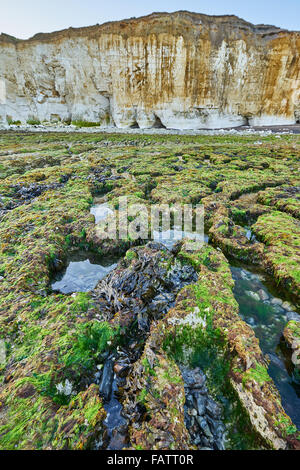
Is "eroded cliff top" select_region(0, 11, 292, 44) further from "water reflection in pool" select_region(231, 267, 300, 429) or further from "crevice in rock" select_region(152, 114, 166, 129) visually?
"water reflection in pool" select_region(231, 267, 300, 429)

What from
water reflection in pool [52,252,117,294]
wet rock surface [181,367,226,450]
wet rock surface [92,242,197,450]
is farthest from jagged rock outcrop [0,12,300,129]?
wet rock surface [181,367,226,450]

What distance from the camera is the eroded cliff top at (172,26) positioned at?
38625 mm

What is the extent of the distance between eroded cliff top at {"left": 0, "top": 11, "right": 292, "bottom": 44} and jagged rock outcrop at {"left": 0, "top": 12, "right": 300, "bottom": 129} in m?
0.18

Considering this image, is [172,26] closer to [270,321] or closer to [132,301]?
[132,301]

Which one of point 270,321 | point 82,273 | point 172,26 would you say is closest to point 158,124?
point 172,26

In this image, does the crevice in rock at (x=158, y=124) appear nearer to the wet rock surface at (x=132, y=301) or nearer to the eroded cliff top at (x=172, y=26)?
the eroded cliff top at (x=172, y=26)

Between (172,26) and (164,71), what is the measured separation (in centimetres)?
723

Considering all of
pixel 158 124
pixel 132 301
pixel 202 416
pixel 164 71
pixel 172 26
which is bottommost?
pixel 202 416

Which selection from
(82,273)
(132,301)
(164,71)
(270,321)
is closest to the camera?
(270,321)

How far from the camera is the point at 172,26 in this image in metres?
38.4

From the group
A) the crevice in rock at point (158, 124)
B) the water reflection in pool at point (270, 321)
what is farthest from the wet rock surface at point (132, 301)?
the crevice in rock at point (158, 124)

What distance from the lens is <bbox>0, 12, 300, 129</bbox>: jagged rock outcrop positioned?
3912 centimetres

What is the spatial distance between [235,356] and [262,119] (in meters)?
52.7
